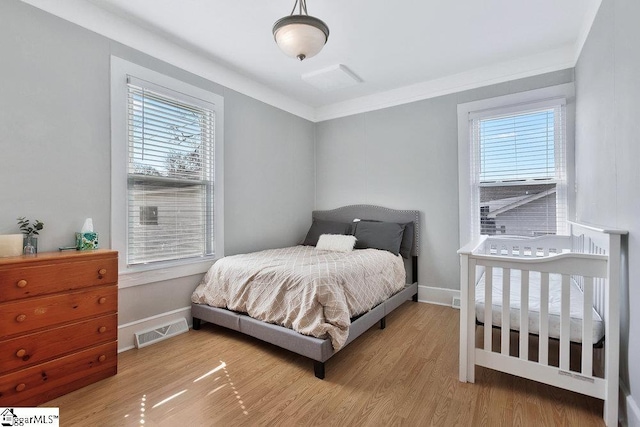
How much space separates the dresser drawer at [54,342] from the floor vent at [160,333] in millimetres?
483

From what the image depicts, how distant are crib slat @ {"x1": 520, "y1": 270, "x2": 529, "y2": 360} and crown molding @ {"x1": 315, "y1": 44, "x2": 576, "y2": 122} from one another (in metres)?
2.38

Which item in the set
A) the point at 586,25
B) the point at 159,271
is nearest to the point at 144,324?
the point at 159,271

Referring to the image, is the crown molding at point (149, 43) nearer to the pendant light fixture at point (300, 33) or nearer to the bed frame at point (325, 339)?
the pendant light fixture at point (300, 33)

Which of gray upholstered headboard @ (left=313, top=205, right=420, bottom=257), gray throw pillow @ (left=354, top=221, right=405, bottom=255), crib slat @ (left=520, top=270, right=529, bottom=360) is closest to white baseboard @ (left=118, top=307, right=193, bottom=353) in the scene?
gray throw pillow @ (left=354, top=221, right=405, bottom=255)

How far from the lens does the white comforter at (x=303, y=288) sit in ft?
6.81

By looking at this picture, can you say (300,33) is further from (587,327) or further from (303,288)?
(587,327)

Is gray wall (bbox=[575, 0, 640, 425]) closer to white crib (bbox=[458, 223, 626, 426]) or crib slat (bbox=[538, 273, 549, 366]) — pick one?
white crib (bbox=[458, 223, 626, 426])

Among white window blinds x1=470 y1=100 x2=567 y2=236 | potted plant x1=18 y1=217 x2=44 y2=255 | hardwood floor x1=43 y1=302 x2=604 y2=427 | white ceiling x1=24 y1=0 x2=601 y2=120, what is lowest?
hardwood floor x1=43 y1=302 x2=604 y2=427

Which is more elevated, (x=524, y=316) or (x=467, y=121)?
(x=467, y=121)

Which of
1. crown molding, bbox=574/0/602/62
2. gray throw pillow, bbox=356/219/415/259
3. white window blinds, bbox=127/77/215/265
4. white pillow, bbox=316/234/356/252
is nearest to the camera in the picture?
crown molding, bbox=574/0/602/62

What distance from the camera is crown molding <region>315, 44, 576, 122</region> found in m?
2.93

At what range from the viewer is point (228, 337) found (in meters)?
2.65

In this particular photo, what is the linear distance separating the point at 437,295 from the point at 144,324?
3.01 metres

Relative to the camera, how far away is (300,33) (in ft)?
5.74
